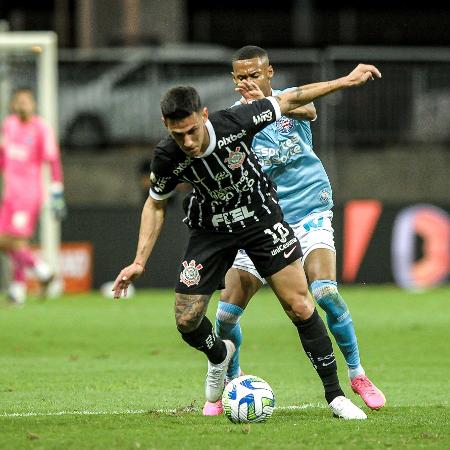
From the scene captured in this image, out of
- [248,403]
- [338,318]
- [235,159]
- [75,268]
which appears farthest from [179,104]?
[75,268]

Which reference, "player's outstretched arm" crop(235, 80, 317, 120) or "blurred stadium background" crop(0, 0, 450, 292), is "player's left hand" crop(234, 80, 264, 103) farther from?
"blurred stadium background" crop(0, 0, 450, 292)

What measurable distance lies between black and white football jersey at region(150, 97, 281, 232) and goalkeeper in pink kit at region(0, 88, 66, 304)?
9000mm

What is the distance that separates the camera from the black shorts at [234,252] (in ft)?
26.9

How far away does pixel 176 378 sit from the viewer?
1032 cm

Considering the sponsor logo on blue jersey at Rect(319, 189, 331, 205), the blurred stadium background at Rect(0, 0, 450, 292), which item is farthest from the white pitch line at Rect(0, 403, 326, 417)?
the blurred stadium background at Rect(0, 0, 450, 292)

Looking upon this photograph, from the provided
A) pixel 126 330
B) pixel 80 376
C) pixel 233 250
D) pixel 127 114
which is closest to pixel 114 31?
pixel 127 114

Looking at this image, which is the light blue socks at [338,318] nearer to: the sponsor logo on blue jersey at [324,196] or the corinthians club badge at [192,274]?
the sponsor logo on blue jersey at [324,196]

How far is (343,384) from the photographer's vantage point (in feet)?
32.7

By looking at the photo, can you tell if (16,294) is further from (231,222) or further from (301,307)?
(301,307)

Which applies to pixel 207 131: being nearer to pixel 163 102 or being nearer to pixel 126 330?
pixel 163 102

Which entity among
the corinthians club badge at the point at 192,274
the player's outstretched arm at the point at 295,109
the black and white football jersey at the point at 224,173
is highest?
the player's outstretched arm at the point at 295,109

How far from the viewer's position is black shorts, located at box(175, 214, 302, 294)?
820cm

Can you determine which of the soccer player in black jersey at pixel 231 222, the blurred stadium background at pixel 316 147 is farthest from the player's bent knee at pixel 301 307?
the blurred stadium background at pixel 316 147

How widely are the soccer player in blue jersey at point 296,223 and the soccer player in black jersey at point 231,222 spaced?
1.60 ft
